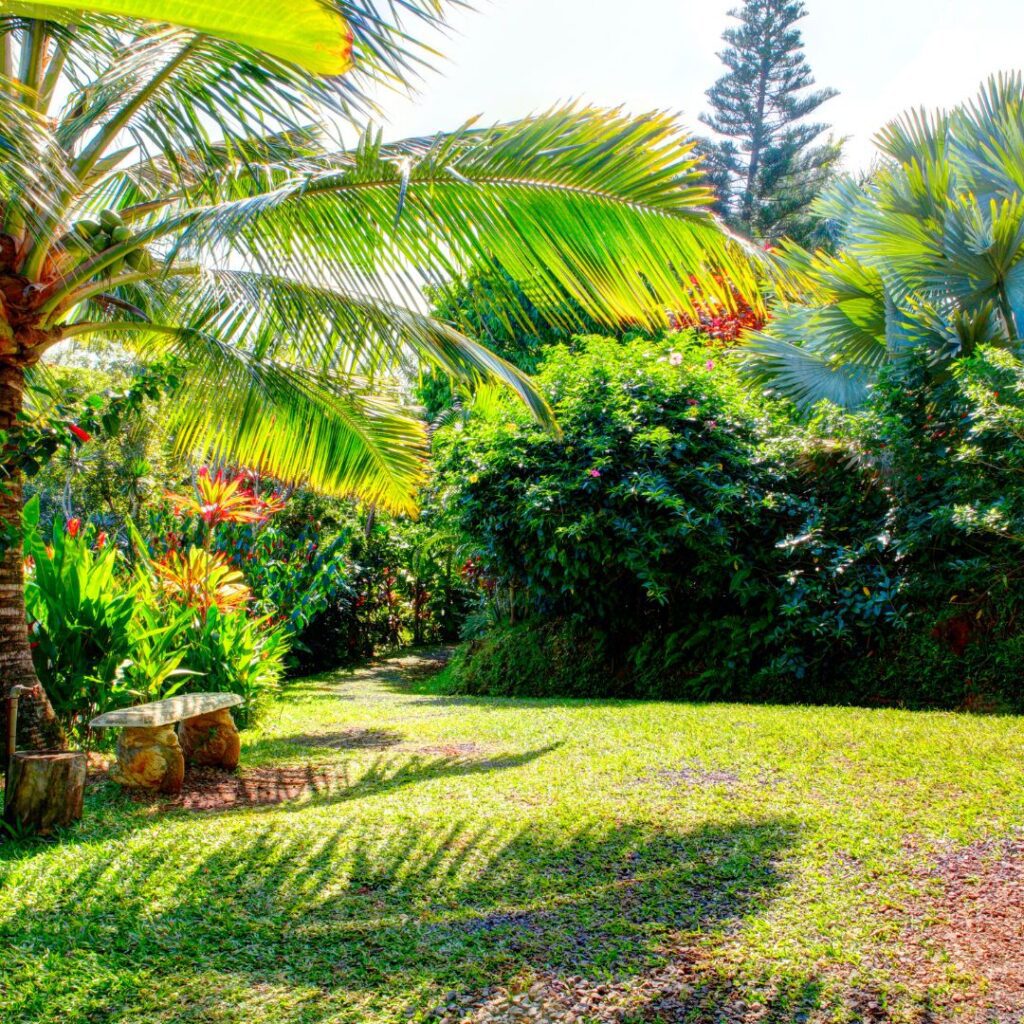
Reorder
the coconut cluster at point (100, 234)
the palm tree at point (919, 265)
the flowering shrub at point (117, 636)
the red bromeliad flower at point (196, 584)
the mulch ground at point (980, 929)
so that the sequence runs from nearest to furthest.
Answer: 1. the mulch ground at point (980, 929)
2. the coconut cluster at point (100, 234)
3. the flowering shrub at point (117, 636)
4. the red bromeliad flower at point (196, 584)
5. the palm tree at point (919, 265)

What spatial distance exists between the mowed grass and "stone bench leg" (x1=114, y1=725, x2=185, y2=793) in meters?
0.20

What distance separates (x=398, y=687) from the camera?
11.0 meters

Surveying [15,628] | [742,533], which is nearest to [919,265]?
[742,533]

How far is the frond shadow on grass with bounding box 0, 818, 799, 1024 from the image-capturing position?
2.91 metres

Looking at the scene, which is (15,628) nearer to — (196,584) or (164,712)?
(164,712)

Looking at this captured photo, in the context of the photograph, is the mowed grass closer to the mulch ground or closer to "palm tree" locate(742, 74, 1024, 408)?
the mulch ground

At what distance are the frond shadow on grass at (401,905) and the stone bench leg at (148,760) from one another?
102cm

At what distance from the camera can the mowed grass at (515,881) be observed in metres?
2.80

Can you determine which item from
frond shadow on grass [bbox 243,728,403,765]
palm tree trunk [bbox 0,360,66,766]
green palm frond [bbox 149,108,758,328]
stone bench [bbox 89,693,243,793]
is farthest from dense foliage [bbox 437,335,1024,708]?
palm tree trunk [bbox 0,360,66,766]

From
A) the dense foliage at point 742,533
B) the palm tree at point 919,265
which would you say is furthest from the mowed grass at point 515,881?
the palm tree at point 919,265

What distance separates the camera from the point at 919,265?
8.45 m

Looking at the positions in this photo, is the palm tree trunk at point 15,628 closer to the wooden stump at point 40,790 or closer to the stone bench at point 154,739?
the stone bench at point 154,739

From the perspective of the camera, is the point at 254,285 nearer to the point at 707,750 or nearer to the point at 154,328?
the point at 154,328

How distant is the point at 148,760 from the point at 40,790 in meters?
0.86
